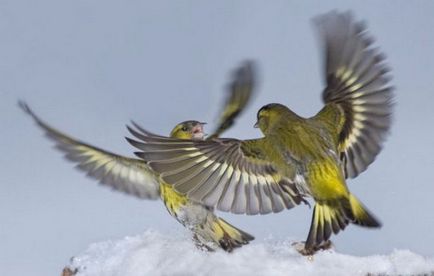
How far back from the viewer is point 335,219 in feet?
17.0

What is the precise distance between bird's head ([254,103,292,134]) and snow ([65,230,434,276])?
0.59 metres

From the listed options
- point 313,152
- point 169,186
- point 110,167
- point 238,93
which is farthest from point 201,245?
point 110,167

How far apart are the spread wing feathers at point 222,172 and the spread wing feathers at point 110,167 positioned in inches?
34.2

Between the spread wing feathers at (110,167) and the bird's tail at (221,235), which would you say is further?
the spread wing feathers at (110,167)

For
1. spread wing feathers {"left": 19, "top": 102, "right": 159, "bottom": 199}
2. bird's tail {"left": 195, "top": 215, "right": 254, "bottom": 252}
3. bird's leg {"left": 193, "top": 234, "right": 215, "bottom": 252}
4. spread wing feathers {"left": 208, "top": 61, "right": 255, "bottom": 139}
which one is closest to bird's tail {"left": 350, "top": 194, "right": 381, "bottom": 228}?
bird's tail {"left": 195, "top": 215, "right": 254, "bottom": 252}

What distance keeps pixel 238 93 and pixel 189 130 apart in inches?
14.4

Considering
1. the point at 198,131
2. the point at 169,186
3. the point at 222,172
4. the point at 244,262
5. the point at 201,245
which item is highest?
the point at 198,131

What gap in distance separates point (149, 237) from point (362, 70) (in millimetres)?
1427

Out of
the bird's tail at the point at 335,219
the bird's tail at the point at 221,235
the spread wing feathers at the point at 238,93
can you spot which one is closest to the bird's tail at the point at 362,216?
the bird's tail at the point at 335,219

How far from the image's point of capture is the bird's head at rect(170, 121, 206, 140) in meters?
6.07

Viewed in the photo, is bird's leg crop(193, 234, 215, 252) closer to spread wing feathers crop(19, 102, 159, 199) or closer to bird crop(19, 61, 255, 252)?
bird crop(19, 61, 255, 252)

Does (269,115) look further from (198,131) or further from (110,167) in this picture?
(110,167)

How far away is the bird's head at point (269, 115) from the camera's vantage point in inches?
222

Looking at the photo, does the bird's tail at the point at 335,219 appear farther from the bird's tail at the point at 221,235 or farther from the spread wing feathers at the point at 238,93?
the spread wing feathers at the point at 238,93
